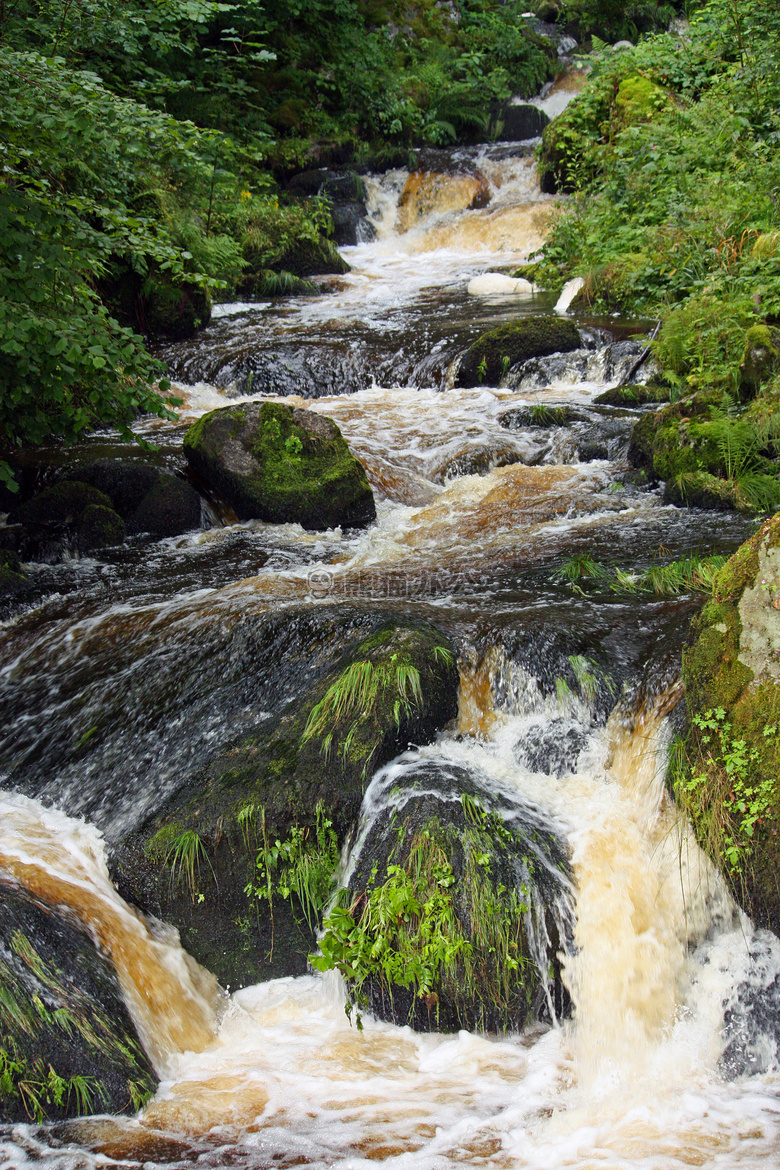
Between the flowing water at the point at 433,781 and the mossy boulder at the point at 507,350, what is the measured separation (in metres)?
2.41

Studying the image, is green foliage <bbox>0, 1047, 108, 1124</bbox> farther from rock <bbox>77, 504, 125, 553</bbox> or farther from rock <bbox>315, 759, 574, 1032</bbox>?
rock <bbox>77, 504, 125, 553</bbox>

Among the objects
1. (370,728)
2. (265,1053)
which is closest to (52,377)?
(370,728)

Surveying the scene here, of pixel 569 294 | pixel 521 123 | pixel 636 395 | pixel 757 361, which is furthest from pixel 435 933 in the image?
pixel 521 123

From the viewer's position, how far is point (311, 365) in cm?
1076

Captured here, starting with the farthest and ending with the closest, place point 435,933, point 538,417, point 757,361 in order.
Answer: point 538,417 < point 757,361 < point 435,933

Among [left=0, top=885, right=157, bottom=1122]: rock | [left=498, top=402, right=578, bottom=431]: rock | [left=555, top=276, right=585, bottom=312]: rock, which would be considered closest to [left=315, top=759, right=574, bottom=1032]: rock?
[left=0, top=885, right=157, bottom=1122]: rock

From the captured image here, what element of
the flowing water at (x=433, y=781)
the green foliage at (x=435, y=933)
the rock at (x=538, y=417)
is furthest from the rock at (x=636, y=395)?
the green foliage at (x=435, y=933)

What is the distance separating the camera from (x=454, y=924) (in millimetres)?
3367

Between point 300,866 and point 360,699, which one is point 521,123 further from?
point 300,866

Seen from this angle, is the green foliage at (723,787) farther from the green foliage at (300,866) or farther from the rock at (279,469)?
the rock at (279,469)

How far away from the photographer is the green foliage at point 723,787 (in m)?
3.29

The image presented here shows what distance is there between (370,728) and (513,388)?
7.02m

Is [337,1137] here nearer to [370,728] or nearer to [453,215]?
→ [370,728]

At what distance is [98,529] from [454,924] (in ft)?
16.0
